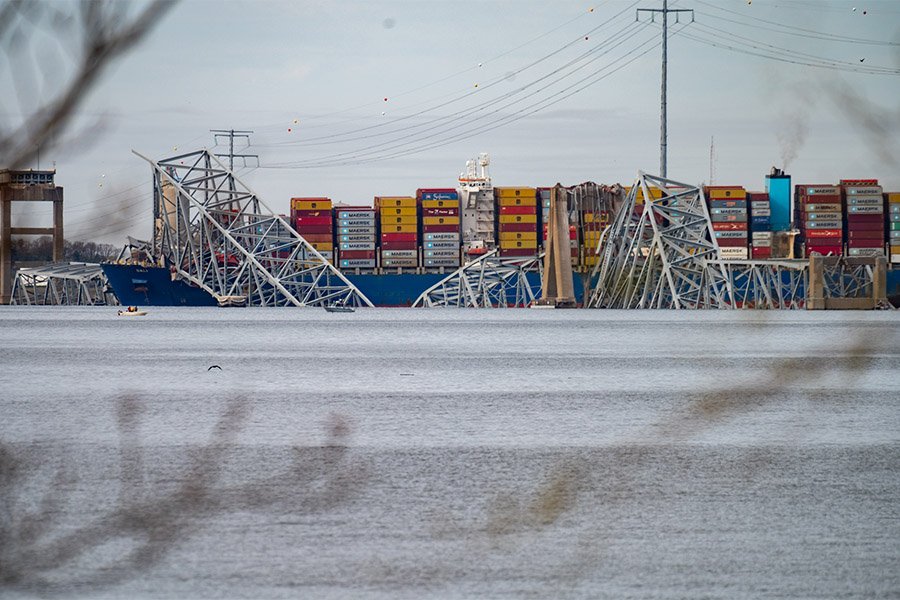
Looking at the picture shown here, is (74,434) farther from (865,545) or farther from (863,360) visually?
(863,360)

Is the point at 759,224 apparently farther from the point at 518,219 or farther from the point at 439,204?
the point at 439,204

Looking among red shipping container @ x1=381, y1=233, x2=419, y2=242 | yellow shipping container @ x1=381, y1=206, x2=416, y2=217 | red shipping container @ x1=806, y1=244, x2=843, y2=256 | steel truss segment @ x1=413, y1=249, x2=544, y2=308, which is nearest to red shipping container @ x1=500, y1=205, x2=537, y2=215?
steel truss segment @ x1=413, y1=249, x2=544, y2=308

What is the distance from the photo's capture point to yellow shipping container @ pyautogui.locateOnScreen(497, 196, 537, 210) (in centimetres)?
10844

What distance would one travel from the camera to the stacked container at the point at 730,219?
102 m

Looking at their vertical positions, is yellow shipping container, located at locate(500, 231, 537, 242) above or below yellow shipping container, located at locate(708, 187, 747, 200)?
below

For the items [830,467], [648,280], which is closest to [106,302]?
[648,280]

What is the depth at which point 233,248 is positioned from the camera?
106375 millimetres

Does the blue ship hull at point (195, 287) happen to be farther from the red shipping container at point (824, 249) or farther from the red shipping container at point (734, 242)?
the red shipping container at point (824, 249)

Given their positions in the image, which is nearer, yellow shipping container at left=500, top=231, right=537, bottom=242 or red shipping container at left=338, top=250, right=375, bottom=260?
red shipping container at left=338, top=250, right=375, bottom=260

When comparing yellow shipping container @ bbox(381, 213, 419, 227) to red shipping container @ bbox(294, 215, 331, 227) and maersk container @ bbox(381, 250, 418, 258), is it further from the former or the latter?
red shipping container @ bbox(294, 215, 331, 227)

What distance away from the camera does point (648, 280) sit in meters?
79.8

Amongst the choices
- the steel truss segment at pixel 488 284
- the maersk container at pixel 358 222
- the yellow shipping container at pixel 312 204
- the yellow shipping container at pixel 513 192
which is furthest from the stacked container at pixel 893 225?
the yellow shipping container at pixel 312 204

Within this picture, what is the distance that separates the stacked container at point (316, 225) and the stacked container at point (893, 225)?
156 ft

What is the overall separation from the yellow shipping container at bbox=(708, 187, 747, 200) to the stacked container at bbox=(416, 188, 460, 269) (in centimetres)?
2222
